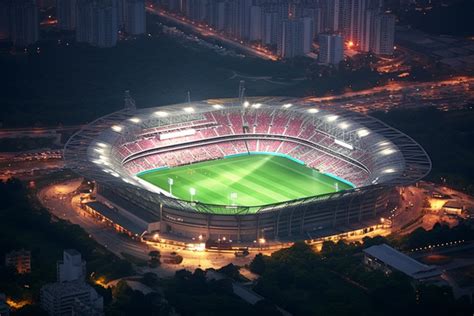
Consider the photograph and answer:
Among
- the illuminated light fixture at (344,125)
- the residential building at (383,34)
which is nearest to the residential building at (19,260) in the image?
the illuminated light fixture at (344,125)

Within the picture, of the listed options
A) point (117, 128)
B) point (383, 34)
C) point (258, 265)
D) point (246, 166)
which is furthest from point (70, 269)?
point (383, 34)

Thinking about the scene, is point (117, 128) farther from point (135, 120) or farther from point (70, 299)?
point (70, 299)

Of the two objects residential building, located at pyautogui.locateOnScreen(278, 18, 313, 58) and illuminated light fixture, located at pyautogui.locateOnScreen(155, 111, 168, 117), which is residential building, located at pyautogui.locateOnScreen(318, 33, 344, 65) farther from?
illuminated light fixture, located at pyautogui.locateOnScreen(155, 111, 168, 117)

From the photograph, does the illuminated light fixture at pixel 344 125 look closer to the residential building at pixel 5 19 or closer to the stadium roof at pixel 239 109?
the stadium roof at pixel 239 109

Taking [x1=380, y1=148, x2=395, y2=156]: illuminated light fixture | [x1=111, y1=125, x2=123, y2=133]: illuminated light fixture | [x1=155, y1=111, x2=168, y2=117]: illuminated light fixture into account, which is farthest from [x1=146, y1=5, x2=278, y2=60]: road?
[x1=380, y1=148, x2=395, y2=156]: illuminated light fixture

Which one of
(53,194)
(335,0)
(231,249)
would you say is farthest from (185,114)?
(335,0)

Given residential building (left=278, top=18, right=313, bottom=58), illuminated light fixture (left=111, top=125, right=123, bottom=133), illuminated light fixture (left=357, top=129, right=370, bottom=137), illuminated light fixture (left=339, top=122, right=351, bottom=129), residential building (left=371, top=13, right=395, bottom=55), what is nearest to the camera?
illuminated light fixture (left=357, top=129, right=370, bottom=137)

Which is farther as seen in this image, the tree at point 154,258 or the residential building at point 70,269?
the tree at point 154,258
